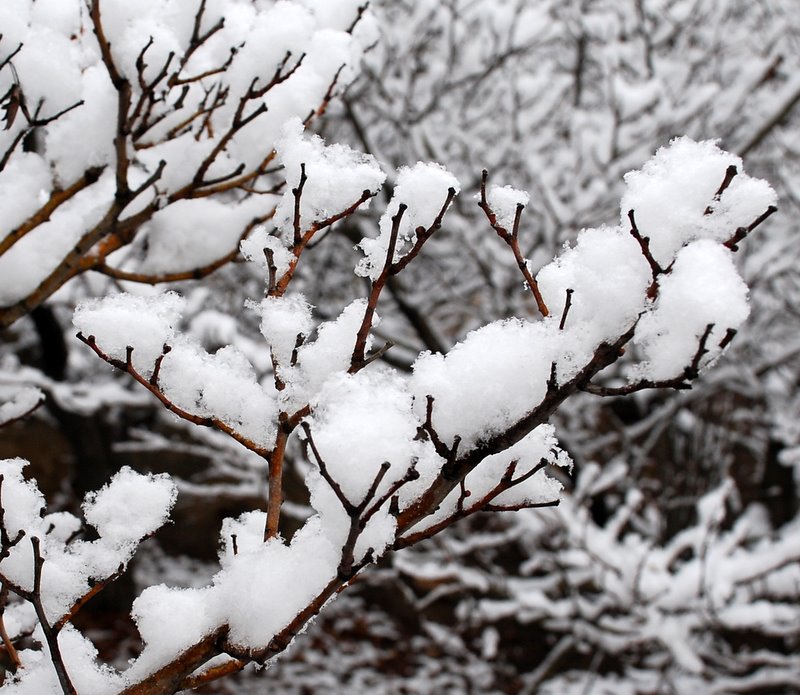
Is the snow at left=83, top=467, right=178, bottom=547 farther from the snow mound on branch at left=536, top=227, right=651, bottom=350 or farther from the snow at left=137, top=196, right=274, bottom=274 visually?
the snow at left=137, top=196, right=274, bottom=274

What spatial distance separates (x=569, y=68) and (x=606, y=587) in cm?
542

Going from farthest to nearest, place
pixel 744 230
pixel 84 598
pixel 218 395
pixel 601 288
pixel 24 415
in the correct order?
pixel 24 415
pixel 218 395
pixel 84 598
pixel 601 288
pixel 744 230

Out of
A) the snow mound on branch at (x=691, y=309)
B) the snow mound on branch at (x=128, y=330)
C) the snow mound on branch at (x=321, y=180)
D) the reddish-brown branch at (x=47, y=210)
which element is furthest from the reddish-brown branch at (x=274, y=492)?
the reddish-brown branch at (x=47, y=210)

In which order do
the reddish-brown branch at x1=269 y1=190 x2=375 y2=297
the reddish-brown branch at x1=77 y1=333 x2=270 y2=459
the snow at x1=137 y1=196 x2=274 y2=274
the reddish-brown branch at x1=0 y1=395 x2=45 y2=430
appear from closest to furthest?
the reddish-brown branch at x1=77 y1=333 x2=270 y2=459
the reddish-brown branch at x1=269 y1=190 x2=375 y2=297
the reddish-brown branch at x1=0 y1=395 x2=45 y2=430
the snow at x1=137 y1=196 x2=274 y2=274

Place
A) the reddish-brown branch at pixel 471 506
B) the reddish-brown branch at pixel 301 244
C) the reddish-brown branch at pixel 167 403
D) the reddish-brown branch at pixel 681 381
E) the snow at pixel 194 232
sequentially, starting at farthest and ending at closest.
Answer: the snow at pixel 194 232
the reddish-brown branch at pixel 301 244
the reddish-brown branch at pixel 167 403
the reddish-brown branch at pixel 471 506
the reddish-brown branch at pixel 681 381

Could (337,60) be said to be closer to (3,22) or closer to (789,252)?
(3,22)

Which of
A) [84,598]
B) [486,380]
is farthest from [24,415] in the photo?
[486,380]

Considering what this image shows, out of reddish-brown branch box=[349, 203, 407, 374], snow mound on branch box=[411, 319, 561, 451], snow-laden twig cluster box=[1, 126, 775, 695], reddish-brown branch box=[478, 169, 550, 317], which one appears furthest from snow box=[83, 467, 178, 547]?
reddish-brown branch box=[478, 169, 550, 317]

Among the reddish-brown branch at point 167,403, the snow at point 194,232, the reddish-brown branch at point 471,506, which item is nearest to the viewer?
the reddish-brown branch at point 471,506

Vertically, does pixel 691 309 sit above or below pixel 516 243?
below

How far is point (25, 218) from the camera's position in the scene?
1.84 m

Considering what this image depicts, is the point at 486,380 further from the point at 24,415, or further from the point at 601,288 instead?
the point at 24,415

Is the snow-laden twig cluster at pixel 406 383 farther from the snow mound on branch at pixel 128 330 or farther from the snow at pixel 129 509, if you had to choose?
the snow at pixel 129 509

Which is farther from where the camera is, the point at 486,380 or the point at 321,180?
the point at 321,180
